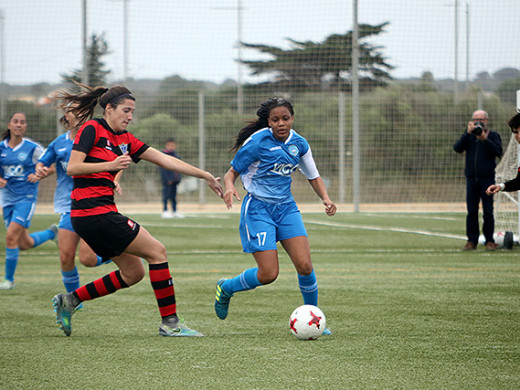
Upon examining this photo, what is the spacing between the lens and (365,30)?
845 inches

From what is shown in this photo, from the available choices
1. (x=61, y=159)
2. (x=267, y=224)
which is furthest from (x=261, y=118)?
(x=61, y=159)

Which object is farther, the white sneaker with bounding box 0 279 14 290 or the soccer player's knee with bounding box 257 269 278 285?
the white sneaker with bounding box 0 279 14 290

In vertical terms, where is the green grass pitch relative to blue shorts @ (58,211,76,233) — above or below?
below

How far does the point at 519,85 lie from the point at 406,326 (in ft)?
57.1

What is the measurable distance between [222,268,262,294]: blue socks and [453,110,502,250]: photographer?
6329 millimetres

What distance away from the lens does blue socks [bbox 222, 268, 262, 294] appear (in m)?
5.90

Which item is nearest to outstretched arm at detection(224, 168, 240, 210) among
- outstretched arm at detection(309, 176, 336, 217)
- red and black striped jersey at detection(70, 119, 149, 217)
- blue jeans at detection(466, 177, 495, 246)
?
outstretched arm at detection(309, 176, 336, 217)

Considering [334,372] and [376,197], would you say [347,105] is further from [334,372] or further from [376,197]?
[334,372]

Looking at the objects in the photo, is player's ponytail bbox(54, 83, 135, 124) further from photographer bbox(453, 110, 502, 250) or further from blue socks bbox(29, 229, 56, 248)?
photographer bbox(453, 110, 502, 250)

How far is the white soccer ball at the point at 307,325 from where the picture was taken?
17.2 ft

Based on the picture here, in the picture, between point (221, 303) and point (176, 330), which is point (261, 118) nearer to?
point (221, 303)

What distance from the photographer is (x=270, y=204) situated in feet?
19.5

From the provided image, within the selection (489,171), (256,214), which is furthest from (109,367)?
(489,171)

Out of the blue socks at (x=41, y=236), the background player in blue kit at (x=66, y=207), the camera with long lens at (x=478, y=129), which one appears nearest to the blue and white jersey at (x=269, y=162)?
the background player in blue kit at (x=66, y=207)
